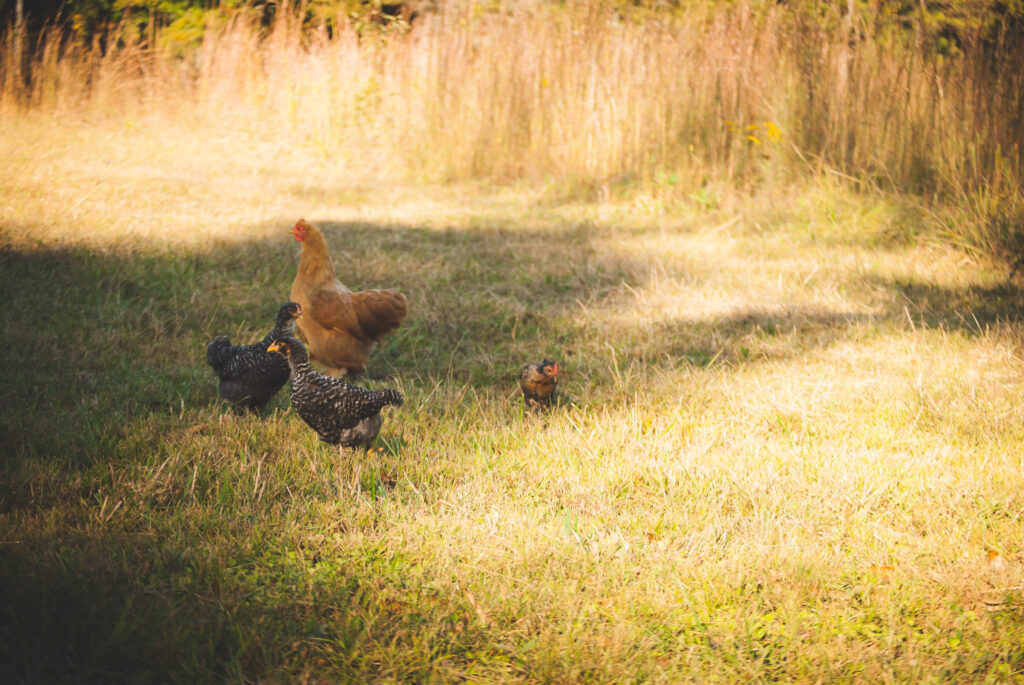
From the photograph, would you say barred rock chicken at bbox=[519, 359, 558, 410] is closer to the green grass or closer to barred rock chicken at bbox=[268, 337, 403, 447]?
the green grass

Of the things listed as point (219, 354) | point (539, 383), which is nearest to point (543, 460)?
point (539, 383)

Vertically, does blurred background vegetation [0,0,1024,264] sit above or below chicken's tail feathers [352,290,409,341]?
above

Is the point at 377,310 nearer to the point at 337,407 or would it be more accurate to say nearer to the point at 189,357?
the point at 189,357

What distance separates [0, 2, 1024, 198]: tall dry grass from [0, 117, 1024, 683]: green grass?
125cm

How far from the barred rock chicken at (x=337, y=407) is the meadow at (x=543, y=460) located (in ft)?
0.32

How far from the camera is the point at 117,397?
11.4ft

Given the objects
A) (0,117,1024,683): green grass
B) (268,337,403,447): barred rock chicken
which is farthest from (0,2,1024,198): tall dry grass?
(268,337,403,447): barred rock chicken

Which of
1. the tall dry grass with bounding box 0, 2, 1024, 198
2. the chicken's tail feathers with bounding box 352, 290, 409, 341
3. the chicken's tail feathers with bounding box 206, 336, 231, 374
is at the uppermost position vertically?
the tall dry grass with bounding box 0, 2, 1024, 198

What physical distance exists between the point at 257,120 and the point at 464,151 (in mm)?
3598

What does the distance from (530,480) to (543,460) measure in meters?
0.17

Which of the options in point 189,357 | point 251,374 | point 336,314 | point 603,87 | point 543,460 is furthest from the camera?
point 603,87

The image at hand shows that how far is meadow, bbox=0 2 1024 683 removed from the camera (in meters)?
2.04

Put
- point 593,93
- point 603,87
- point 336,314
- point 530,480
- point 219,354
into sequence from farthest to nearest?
1. point 593,93
2. point 603,87
3. point 336,314
4. point 219,354
5. point 530,480

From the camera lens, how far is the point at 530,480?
115 inches
